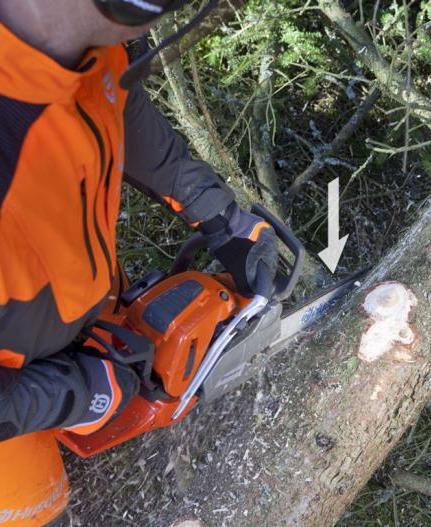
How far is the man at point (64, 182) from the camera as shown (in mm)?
1226

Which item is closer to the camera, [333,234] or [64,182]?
[64,182]

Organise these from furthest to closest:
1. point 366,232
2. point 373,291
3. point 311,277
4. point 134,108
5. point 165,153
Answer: point 366,232 < point 311,277 < point 373,291 < point 165,153 < point 134,108

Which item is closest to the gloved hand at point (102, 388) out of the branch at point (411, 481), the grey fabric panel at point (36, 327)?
the grey fabric panel at point (36, 327)

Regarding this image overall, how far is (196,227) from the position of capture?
2.26m

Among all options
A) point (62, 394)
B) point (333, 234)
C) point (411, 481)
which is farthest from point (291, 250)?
point (411, 481)

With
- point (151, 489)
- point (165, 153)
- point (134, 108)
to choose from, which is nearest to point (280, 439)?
point (151, 489)

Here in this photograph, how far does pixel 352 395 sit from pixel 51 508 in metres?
1.05

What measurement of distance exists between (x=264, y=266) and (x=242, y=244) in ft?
0.37

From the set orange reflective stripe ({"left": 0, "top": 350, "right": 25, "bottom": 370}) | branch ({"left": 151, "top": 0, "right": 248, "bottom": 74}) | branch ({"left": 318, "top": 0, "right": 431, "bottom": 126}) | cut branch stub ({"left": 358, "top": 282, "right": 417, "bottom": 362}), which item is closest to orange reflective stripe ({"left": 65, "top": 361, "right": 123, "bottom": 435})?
orange reflective stripe ({"left": 0, "top": 350, "right": 25, "bottom": 370})

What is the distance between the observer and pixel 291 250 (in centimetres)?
219

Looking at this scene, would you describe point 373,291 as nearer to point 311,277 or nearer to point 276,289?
point 276,289

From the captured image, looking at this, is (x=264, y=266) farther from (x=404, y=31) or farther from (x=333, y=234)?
(x=404, y=31)

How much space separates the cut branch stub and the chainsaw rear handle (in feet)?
0.99

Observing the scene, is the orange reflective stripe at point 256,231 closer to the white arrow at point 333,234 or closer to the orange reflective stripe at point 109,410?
the orange reflective stripe at point 109,410
